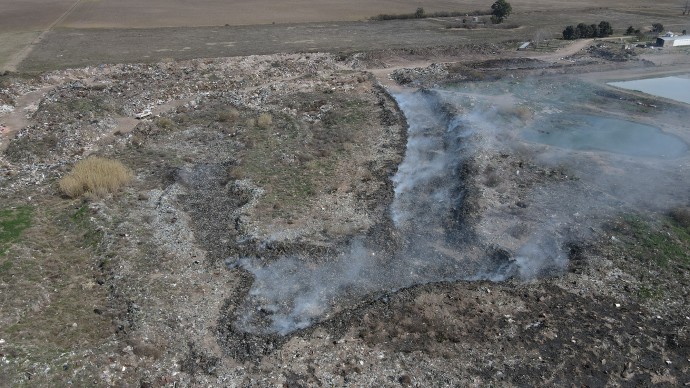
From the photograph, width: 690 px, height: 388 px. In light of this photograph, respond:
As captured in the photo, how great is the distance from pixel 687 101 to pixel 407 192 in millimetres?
25214

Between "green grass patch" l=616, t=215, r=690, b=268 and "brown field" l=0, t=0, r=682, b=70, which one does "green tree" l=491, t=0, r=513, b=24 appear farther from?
"green grass patch" l=616, t=215, r=690, b=268

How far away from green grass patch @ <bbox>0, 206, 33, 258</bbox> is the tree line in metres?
51.2

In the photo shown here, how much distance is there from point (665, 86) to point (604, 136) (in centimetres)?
1495

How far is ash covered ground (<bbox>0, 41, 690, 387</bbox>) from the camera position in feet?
50.8

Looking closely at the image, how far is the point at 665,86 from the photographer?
41.5m

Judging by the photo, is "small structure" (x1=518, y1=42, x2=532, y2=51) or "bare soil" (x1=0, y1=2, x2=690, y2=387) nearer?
"bare soil" (x1=0, y1=2, x2=690, y2=387)

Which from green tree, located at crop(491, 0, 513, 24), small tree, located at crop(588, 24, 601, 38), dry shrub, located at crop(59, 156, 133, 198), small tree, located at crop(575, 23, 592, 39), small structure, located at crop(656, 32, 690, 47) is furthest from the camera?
green tree, located at crop(491, 0, 513, 24)

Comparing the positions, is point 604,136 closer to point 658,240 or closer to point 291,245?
point 658,240

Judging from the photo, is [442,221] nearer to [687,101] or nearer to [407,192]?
[407,192]

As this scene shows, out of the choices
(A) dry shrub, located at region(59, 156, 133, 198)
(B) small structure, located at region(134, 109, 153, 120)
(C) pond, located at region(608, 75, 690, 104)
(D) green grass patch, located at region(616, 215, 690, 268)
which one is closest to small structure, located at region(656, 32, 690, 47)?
(C) pond, located at region(608, 75, 690, 104)

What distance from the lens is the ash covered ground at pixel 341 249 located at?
1547 cm

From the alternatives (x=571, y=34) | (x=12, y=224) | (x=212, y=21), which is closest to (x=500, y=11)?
(x=571, y=34)

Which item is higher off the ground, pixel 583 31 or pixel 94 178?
pixel 583 31

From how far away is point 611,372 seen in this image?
49.7ft
